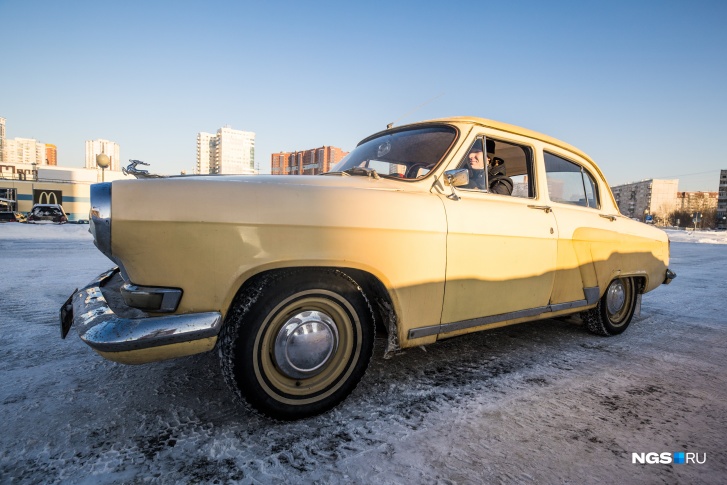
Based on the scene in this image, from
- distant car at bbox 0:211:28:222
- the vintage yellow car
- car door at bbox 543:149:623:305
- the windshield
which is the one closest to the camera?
the vintage yellow car

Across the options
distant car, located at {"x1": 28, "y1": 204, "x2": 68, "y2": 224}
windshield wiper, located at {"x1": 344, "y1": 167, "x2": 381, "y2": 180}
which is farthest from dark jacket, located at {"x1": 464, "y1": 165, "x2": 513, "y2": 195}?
distant car, located at {"x1": 28, "y1": 204, "x2": 68, "y2": 224}

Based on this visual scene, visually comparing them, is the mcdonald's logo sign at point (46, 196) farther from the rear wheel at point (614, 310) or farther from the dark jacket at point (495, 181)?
the rear wheel at point (614, 310)

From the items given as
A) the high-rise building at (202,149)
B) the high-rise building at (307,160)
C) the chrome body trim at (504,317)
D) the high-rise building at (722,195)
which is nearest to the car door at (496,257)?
the chrome body trim at (504,317)

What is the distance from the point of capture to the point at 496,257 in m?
2.51

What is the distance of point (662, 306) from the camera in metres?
5.00

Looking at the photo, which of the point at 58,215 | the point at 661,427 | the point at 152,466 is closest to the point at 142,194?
the point at 152,466

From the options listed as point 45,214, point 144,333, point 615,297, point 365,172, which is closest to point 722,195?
point 615,297

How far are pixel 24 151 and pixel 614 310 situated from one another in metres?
155

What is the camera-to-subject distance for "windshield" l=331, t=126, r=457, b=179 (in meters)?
2.62

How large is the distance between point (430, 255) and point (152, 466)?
1658 mm

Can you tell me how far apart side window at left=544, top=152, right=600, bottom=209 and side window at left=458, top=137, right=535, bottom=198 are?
0.21 meters

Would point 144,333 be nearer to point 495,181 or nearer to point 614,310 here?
point 495,181

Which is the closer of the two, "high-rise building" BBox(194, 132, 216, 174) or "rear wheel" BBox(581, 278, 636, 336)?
"rear wheel" BBox(581, 278, 636, 336)

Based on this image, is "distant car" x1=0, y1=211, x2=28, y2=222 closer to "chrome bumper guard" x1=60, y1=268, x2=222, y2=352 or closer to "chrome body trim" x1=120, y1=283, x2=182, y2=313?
"chrome bumper guard" x1=60, y1=268, x2=222, y2=352
